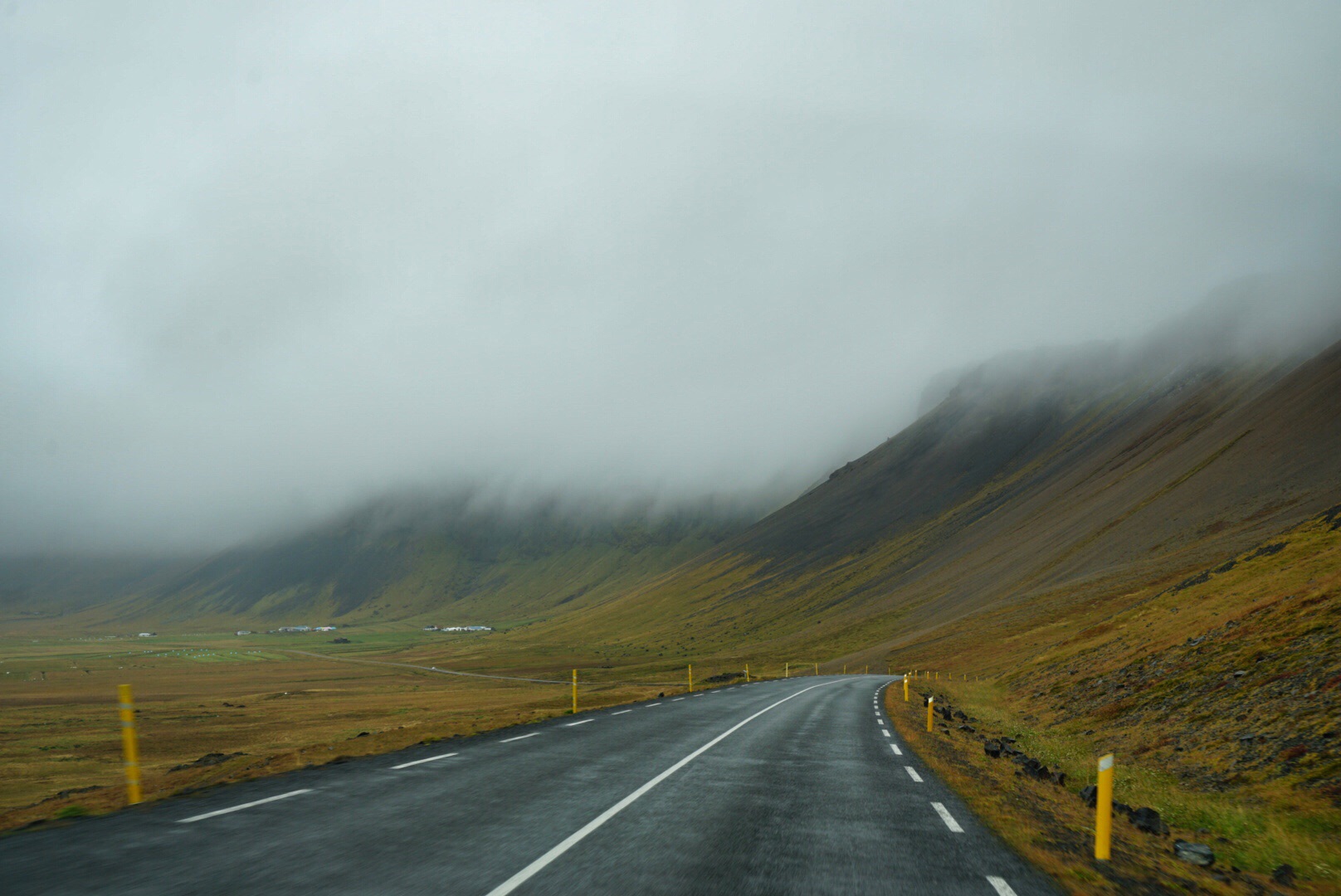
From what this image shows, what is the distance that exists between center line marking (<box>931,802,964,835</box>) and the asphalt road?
27 mm

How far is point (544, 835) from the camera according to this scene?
8703mm

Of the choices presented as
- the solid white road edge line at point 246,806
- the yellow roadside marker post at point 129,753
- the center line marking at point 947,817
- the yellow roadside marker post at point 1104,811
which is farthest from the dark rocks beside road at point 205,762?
the yellow roadside marker post at point 1104,811

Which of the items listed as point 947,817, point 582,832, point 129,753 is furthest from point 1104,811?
point 129,753

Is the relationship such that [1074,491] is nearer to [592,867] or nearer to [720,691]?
[720,691]

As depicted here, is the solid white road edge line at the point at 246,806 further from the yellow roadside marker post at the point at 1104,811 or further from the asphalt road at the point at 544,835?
the yellow roadside marker post at the point at 1104,811

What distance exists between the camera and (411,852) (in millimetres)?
7898

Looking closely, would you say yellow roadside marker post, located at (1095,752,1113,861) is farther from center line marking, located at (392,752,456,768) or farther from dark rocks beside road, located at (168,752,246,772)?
dark rocks beside road, located at (168,752,246,772)

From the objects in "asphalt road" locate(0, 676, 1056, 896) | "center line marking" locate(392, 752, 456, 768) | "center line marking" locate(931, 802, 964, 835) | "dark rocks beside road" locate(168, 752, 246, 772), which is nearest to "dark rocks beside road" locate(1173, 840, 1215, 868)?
"asphalt road" locate(0, 676, 1056, 896)

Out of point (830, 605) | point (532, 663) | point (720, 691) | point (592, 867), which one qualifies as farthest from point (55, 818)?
point (830, 605)

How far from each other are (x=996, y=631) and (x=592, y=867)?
77.9 meters

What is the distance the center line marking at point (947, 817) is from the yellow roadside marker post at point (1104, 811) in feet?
5.07

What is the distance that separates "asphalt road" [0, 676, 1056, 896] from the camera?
7086 mm

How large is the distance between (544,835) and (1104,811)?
20.1 feet

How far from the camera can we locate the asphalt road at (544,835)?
23.2ft
